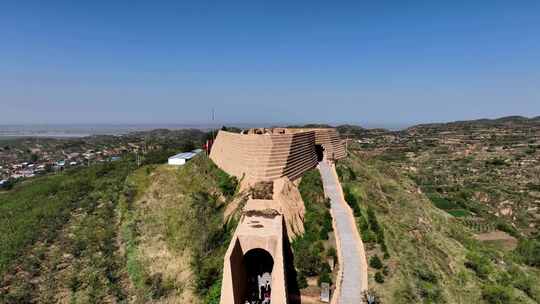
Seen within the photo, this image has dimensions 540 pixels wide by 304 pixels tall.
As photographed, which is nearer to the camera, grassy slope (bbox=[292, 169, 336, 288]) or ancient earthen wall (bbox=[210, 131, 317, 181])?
grassy slope (bbox=[292, 169, 336, 288])

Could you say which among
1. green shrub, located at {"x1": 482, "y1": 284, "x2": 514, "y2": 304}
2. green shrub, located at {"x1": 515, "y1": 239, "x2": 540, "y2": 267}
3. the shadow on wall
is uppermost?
the shadow on wall

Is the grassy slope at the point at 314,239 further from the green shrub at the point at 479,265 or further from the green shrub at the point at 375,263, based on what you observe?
the green shrub at the point at 479,265

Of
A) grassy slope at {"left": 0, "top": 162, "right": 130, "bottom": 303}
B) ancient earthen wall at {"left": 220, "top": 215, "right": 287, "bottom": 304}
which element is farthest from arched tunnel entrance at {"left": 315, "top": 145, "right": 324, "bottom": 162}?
grassy slope at {"left": 0, "top": 162, "right": 130, "bottom": 303}

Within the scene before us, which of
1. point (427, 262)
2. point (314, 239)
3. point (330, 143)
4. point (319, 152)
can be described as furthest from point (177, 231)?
point (330, 143)

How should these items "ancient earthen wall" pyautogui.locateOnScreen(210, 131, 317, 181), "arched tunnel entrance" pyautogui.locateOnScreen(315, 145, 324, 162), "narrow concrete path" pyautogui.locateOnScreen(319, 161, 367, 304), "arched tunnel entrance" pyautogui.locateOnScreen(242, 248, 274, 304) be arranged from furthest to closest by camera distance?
"arched tunnel entrance" pyautogui.locateOnScreen(315, 145, 324, 162), "ancient earthen wall" pyautogui.locateOnScreen(210, 131, 317, 181), "arched tunnel entrance" pyautogui.locateOnScreen(242, 248, 274, 304), "narrow concrete path" pyautogui.locateOnScreen(319, 161, 367, 304)

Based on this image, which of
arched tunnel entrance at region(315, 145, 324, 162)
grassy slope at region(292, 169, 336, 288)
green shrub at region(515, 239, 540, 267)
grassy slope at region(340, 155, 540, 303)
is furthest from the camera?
arched tunnel entrance at region(315, 145, 324, 162)

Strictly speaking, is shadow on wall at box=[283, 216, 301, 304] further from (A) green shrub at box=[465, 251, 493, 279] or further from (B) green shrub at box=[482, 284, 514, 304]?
(A) green shrub at box=[465, 251, 493, 279]

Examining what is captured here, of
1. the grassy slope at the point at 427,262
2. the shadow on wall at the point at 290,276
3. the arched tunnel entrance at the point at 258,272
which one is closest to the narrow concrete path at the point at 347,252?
the grassy slope at the point at 427,262
